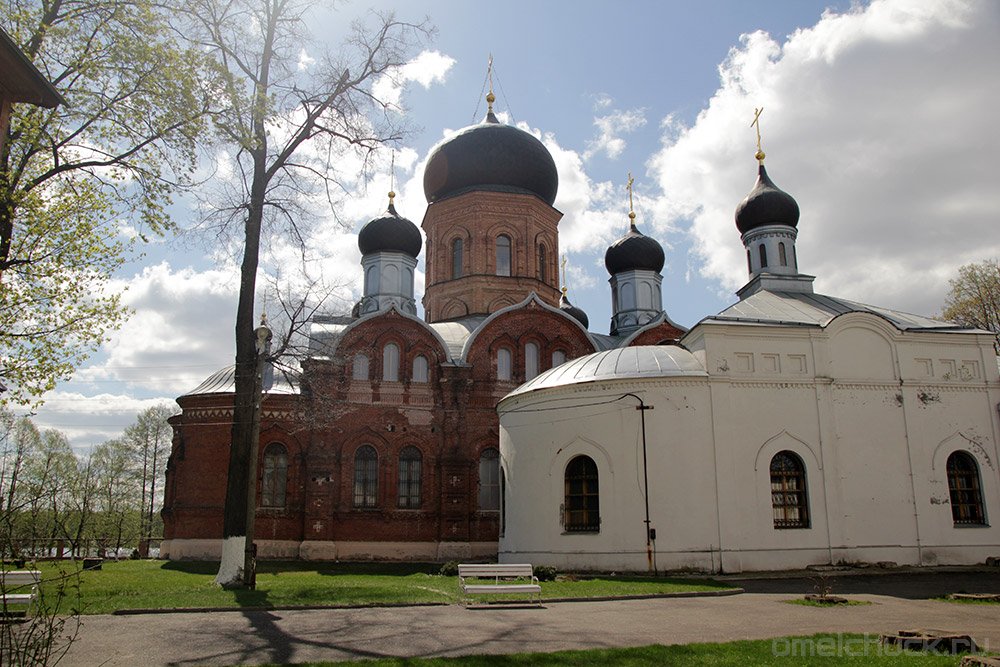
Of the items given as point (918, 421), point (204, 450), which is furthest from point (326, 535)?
point (918, 421)

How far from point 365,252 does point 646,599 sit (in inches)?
740

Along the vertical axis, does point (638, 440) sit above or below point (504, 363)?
below

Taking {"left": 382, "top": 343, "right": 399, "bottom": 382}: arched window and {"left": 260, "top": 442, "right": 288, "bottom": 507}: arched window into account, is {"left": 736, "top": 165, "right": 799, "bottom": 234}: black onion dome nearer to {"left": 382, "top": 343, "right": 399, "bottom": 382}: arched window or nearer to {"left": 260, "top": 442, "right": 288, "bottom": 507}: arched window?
{"left": 382, "top": 343, "right": 399, "bottom": 382}: arched window

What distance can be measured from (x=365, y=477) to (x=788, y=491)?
12094mm

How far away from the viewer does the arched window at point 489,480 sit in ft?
75.5

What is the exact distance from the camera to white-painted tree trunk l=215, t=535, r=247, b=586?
1270 centimetres

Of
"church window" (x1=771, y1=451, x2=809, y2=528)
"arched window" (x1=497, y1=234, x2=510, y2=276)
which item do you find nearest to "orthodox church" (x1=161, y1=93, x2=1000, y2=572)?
"church window" (x1=771, y1=451, x2=809, y2=528)

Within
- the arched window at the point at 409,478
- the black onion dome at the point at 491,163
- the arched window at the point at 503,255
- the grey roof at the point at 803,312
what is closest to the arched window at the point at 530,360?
the arched window at the point at 503,255

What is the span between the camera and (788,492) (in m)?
16.6

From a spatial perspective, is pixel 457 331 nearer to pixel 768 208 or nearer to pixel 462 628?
pixel 768 208

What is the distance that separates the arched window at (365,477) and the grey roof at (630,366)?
6.65m

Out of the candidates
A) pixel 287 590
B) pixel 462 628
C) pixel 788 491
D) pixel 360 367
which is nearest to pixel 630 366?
pixel 788 491

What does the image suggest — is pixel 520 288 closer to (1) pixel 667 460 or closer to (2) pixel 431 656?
(1) pixel 667 460

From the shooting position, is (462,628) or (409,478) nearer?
(462,628)
